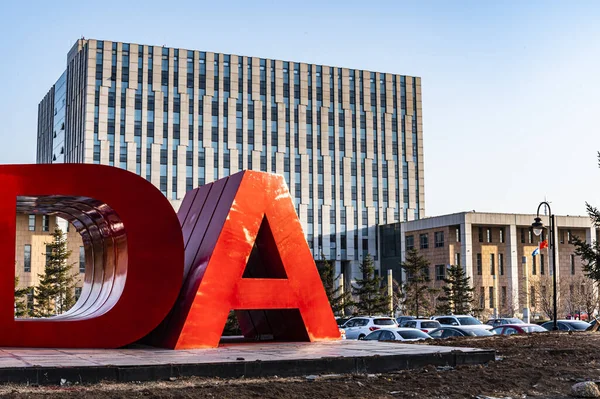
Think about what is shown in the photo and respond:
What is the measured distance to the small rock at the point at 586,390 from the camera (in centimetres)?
1287

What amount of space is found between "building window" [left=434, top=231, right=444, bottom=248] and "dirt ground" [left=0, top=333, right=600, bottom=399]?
58.6m

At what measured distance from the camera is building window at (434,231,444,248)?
75.5 meters

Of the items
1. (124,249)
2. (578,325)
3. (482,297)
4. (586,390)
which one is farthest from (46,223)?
(586,390)

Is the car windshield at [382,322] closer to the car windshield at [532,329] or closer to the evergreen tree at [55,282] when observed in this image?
the car windshield at [532,329]

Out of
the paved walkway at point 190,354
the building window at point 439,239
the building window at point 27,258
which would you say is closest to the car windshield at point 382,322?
the paved walkway at point 190,354

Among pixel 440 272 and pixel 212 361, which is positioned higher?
pixel 440 272

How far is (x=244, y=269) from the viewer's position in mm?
19047

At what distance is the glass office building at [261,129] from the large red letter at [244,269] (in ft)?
215

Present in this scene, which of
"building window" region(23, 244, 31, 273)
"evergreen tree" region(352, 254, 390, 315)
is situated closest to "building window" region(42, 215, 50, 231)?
"building window" region(23, 244, 31, 273)

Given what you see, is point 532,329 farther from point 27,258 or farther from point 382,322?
point 27,258

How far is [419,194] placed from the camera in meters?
97.2

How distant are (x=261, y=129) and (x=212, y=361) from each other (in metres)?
78.3

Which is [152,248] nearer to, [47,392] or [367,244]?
[47,392]

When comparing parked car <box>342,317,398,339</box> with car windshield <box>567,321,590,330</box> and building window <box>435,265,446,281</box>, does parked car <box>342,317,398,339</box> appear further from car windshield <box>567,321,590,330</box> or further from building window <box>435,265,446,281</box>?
building window <box>435,265,446,281</box>
